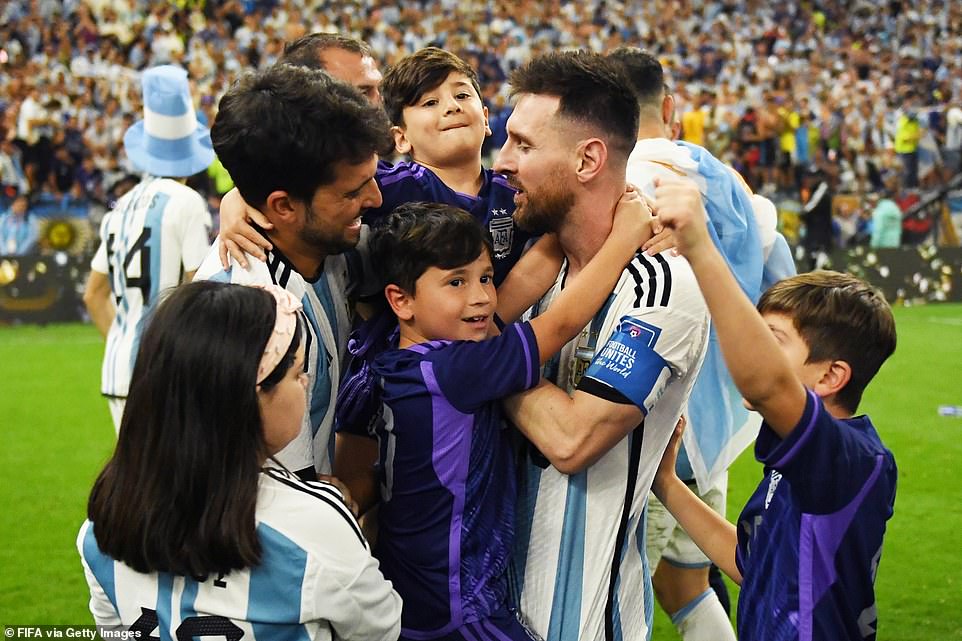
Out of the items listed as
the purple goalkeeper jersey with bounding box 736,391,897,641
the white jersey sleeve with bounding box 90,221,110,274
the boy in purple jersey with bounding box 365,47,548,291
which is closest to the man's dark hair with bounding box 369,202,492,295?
the boy in purple jersey with bounding box 365,47,548,291

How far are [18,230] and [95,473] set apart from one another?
29.6 feet

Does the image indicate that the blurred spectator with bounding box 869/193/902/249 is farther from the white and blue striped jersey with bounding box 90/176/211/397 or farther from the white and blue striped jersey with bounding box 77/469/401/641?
the white and blue striped jersey with bounding box 77/469/401/641

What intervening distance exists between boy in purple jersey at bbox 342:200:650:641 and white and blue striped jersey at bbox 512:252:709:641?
0.08 m

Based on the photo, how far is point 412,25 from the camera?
24.3 m

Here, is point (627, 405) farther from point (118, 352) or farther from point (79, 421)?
point (79, 421)

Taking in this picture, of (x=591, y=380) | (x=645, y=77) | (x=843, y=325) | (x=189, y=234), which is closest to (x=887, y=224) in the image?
(x=645, y=77)

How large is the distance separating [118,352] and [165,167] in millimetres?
1108

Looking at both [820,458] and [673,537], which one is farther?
[673,537]

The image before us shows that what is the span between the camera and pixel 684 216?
7.18 ft

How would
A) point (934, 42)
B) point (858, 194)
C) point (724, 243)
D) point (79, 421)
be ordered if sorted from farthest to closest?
point (934, 42)
point (858, 194)
point (79, 421)
point (724, 243)

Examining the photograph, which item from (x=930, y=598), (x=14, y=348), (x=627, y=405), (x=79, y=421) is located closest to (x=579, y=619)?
(x=627, y=405)

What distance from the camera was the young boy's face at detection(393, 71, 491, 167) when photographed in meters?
3.70

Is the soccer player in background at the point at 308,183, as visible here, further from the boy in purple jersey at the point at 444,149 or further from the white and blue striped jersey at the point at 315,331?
the boy in purple jersey at the point at 444,149

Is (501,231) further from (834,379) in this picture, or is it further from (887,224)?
(887,224)
